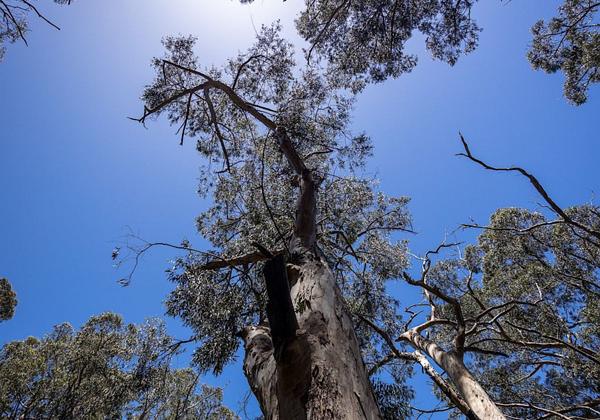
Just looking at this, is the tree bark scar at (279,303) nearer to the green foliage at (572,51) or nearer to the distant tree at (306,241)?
the distant tree at (306,241)

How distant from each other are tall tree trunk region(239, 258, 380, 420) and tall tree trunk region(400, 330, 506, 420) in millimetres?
2927

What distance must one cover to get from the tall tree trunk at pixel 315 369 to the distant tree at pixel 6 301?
1505 cm

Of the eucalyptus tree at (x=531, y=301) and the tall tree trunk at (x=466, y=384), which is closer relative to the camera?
the tall tree trunk at (x=466, y=384)

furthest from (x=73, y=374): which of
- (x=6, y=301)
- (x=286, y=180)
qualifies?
(x=286, y=180)

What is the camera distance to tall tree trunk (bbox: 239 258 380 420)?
1701mm

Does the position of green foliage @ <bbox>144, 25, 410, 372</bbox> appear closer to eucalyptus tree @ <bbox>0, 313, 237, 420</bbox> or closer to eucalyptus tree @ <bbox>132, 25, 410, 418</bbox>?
eucalyptus tree @ <bbox>132, 25, 410, 418</bbox>

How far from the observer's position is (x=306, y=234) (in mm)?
3904

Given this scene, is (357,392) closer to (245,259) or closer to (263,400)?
(263,400)

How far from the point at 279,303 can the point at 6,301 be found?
16147 millimetres

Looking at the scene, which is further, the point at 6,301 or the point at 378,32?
the point at 6,301

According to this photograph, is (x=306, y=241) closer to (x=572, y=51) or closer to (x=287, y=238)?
(x=287, y=238)

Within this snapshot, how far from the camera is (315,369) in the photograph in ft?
6.06

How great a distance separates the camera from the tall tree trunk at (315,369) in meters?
1.70

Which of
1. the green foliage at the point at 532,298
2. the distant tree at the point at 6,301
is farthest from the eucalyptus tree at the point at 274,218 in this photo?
the distant tree at the point at 6,301
